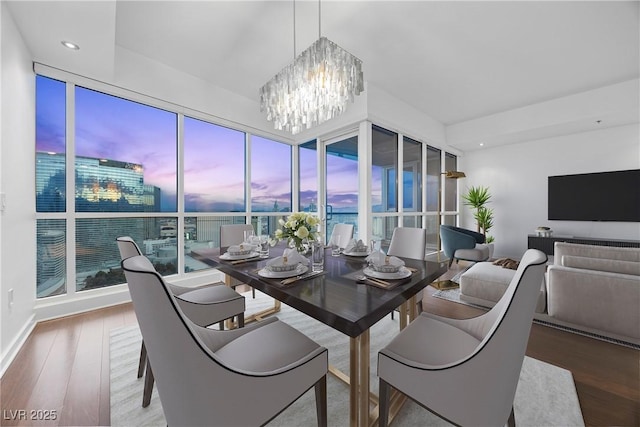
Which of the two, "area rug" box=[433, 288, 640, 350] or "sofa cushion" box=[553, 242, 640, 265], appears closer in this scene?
"area rug" box=[433, 288, 640, 350]

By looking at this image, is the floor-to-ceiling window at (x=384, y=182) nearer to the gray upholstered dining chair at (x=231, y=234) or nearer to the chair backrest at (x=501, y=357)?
the gray upholstered dining chair at (x=231, y=234)

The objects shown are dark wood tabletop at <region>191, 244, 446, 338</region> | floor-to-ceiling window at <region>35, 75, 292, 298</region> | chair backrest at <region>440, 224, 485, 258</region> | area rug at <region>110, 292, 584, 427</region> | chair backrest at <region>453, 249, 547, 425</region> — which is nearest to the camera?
chair backrest at <region>453, 249, 547, 425</region>

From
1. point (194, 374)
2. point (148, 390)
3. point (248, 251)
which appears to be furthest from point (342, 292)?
point (148, 390)

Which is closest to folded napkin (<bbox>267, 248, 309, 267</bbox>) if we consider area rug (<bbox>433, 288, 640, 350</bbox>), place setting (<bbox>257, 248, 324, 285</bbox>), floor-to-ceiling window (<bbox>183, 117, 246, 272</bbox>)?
place setting (<bbox>257, 248, 324, 285</bbox>)

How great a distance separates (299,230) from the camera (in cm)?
160

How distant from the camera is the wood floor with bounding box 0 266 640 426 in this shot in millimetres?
1317

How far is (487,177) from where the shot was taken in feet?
18.4

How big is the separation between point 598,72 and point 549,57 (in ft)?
3.30

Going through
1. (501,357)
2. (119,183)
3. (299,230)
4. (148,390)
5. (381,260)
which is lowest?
(148,390)

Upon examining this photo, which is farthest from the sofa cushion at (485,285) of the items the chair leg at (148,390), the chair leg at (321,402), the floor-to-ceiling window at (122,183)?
the floor-to-ceiling window at (122,183)

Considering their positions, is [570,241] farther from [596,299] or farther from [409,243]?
[409,243]

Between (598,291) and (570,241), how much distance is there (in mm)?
3091

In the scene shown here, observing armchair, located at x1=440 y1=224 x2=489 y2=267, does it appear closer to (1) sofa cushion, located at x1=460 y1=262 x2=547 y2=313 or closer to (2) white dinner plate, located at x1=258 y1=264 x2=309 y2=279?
(1) sofa cushion, located at x1=460 y1=262 x2=547 y2=313

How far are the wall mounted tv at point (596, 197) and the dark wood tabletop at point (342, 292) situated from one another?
15.8 ft
